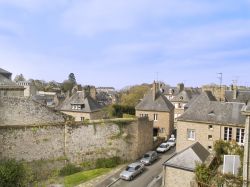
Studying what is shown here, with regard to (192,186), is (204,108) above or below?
above

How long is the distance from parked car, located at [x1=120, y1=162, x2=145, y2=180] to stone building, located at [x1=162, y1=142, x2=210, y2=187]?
424 cm

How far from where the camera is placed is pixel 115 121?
23.2 metres

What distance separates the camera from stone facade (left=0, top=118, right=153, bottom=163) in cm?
1839

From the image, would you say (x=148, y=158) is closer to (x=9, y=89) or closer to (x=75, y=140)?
(x=75, y=140)

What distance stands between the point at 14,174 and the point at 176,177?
30.1 ft

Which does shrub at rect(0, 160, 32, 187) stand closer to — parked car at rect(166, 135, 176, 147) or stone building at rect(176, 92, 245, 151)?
stone building at rect(176, 92, 245, 151)

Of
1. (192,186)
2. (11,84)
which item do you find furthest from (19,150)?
(192,186)

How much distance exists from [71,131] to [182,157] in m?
8.17

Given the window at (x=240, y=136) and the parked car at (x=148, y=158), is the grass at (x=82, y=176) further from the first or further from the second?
the window at (x=240, y=136)

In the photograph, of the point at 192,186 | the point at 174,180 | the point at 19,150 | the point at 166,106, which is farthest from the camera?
the point at 166,106

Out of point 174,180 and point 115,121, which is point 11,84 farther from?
point 174,180

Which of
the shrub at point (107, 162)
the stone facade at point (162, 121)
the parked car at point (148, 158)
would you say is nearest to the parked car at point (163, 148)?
the parked car at point (148, 158)

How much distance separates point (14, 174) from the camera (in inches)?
649

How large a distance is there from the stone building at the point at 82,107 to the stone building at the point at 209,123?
1442 cm
